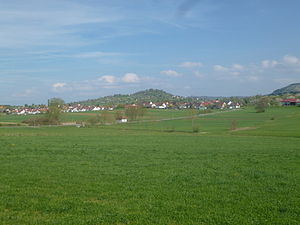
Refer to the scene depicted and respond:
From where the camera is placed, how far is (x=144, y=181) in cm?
1276

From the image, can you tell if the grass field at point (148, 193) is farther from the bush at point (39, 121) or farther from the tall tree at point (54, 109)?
the bush at point (39, 121)

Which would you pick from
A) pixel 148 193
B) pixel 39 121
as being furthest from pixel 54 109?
pixel 148 193

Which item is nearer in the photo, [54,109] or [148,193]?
[148,193]

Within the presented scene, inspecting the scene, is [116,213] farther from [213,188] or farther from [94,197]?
[213,188]

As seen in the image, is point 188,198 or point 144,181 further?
point 144,181

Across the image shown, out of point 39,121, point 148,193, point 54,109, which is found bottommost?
point 148,193

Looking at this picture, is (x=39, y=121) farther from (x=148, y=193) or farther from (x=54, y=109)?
(x=148, y=193)

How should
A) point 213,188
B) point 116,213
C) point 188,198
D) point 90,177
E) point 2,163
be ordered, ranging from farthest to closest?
1. point 2,163
2. point 90,177
3. point 213,188
4. point 188,198
5. point 116,213

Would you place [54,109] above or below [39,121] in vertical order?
above

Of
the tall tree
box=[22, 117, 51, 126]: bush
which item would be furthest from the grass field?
box=[22, 117, 51, 126]: bush

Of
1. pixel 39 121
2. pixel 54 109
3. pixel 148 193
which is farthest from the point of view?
pixel 39 121

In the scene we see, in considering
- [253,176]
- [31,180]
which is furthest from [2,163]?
[253,176]

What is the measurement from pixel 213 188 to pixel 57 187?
5368 millimetres

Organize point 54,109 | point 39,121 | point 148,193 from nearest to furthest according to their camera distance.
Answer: point 148,193, point 54,109, point 39,121
